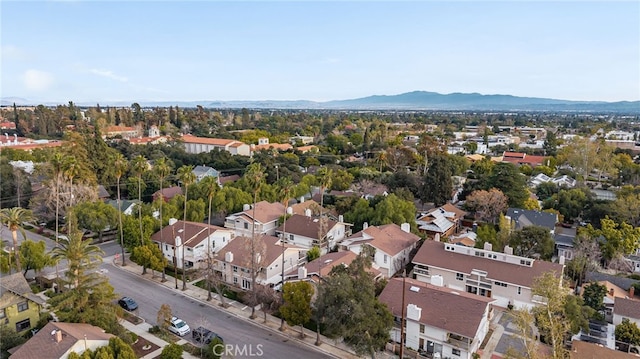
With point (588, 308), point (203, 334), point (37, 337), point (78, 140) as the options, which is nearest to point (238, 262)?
point (203, 334)

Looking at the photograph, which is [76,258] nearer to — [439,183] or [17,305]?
[17,305]

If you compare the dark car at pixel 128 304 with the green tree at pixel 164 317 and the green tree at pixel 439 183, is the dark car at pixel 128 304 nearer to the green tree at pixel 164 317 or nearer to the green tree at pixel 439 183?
the green tree at pixel 164 317

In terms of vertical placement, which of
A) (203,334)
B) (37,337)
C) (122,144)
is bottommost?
(203,334)

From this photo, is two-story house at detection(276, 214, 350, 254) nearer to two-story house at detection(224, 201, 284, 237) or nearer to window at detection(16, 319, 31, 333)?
two-story house at detection(224, 201, 284, 237)

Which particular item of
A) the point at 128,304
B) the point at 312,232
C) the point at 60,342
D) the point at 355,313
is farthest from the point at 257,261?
the point at 60,342

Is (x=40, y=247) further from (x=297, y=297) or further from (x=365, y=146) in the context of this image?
(x=365, y=146)

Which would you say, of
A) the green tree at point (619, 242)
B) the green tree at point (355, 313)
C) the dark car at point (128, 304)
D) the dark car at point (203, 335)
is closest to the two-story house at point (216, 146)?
the dark car at point (128, 304)
